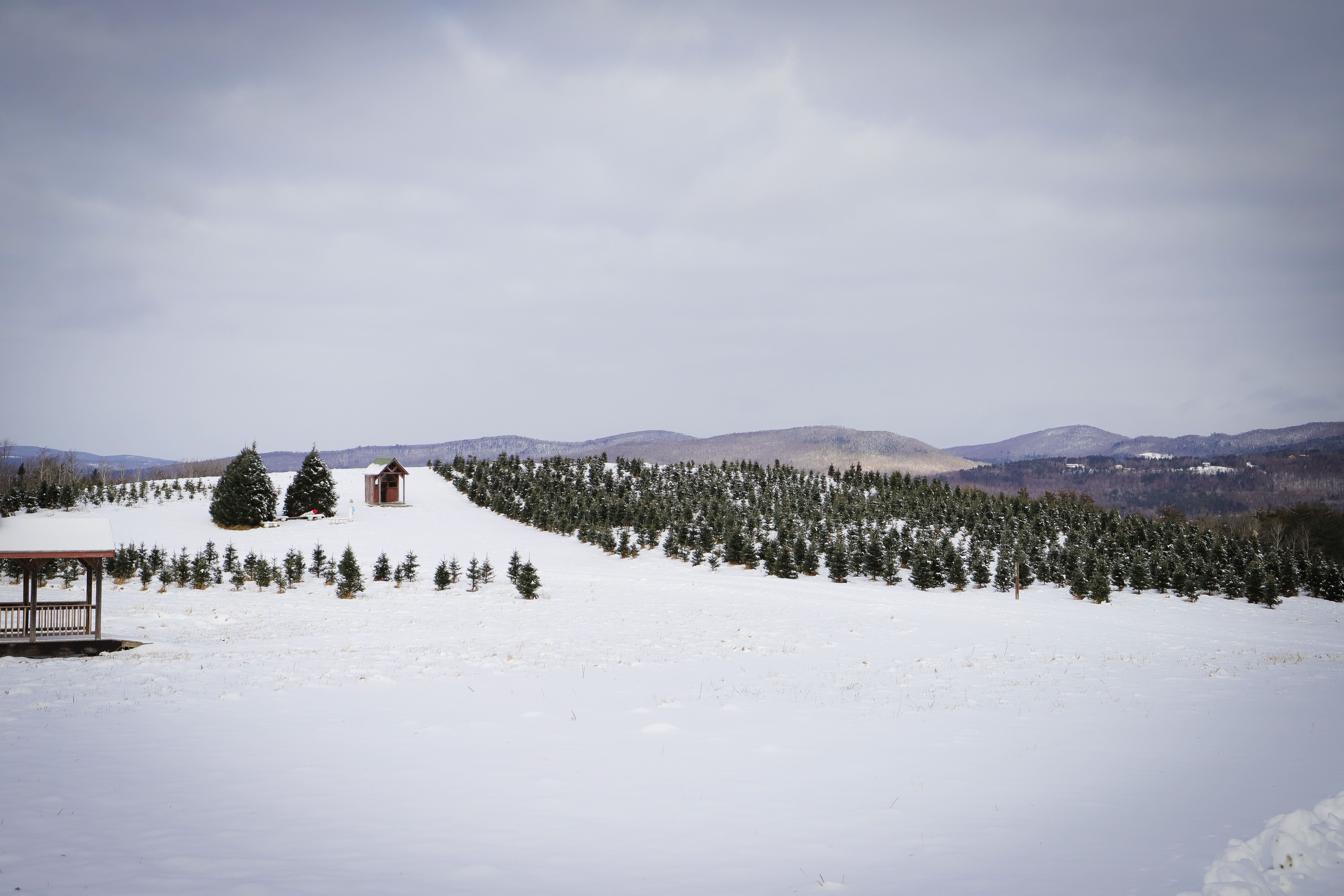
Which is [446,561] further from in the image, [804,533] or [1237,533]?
[1237,533]

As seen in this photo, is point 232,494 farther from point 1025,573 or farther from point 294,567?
point 1025,573

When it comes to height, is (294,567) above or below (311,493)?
below

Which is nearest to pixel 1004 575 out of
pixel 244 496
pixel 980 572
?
pixel 980 572

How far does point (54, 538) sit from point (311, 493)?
31396 millimetres

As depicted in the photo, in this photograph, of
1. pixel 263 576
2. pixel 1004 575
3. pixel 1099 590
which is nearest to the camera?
pixel 263 576

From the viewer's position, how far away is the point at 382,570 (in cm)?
3403

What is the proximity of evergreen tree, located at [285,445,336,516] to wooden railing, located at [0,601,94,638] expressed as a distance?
96.8ft

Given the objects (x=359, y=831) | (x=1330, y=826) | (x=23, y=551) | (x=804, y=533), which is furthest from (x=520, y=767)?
(x=804, y=533)

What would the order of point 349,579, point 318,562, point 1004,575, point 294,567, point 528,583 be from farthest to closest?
point 1004,575, point 318,562, point 294,567, point 349,579, point 528,583

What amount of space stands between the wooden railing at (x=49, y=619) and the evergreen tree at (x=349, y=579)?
10342 mm

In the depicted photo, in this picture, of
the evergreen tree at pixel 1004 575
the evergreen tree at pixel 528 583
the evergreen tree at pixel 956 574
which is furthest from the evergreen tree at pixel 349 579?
the evergreen tree at pixel 1004 575

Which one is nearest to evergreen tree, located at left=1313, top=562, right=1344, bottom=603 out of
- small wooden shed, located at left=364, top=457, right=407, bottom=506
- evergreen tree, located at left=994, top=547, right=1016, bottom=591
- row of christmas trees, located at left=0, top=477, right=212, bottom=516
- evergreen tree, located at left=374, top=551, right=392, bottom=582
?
evergreen tree, located at left=994, top=547, right=1016, bottom=591

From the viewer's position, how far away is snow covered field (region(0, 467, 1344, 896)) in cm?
598

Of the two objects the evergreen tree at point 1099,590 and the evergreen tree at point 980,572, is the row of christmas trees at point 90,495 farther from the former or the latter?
the evergreen tree at point 1099,590
